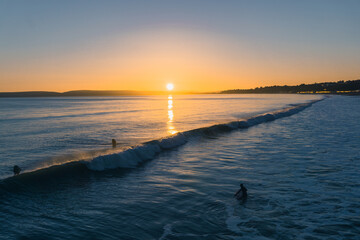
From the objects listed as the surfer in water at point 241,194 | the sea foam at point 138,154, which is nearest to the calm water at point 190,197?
the surfer in water at point 241,194

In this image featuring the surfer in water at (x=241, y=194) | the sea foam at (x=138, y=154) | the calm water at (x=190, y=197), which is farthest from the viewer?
the sea foam at (x=138, y=154)

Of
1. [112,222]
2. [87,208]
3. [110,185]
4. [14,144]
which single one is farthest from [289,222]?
[14,144]

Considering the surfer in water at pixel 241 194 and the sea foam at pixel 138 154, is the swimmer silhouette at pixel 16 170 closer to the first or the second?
the sea foam at pixel 138 154

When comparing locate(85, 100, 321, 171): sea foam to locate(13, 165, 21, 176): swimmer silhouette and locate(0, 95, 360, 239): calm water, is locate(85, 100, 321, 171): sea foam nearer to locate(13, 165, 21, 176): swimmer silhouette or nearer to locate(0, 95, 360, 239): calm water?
locate(0, 95, 360, 239): calm water

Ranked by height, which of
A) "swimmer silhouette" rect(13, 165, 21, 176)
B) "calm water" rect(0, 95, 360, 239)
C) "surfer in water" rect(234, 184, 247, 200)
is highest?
"swimmer silhouette" rect(13, 165, 21, 176)

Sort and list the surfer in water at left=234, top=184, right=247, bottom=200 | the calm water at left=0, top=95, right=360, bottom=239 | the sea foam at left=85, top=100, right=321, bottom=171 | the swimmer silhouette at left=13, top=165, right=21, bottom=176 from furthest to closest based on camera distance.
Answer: the sea foam at left=85, top=100, right=321, bottom=171 → the swimmer silhouette at left=13, top=165, right=21, bottom=176 → the surfer in water at left=234, top=184, right=247, bottom=200 → the calm water at left=0, top=95, right=360, bottom=239

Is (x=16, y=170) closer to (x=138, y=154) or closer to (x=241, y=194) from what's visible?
(x=138, y=154)

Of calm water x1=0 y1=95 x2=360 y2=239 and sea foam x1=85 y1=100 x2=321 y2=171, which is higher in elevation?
sea foam x1=85 y1=100 x2=321 y2=171

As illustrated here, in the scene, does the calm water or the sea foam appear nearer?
the calm water

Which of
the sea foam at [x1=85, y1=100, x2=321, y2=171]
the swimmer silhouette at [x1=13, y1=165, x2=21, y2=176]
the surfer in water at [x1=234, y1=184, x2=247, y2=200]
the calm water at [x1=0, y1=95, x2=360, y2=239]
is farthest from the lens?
the sea foam at [x1=85, y1=100, x2=321, y2=171]

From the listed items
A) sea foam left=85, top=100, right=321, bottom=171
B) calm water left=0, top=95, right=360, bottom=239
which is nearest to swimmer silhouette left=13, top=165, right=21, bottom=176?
calm water left=0, top=95, right=360, bottom=239

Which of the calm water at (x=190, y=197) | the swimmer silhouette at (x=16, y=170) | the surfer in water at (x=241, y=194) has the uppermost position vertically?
the swimmer silhouette at (x=16, y=170)

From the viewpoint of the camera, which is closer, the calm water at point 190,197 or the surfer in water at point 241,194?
the calm water at point 190,197

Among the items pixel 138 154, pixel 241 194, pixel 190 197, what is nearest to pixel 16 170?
pixel 138 154
